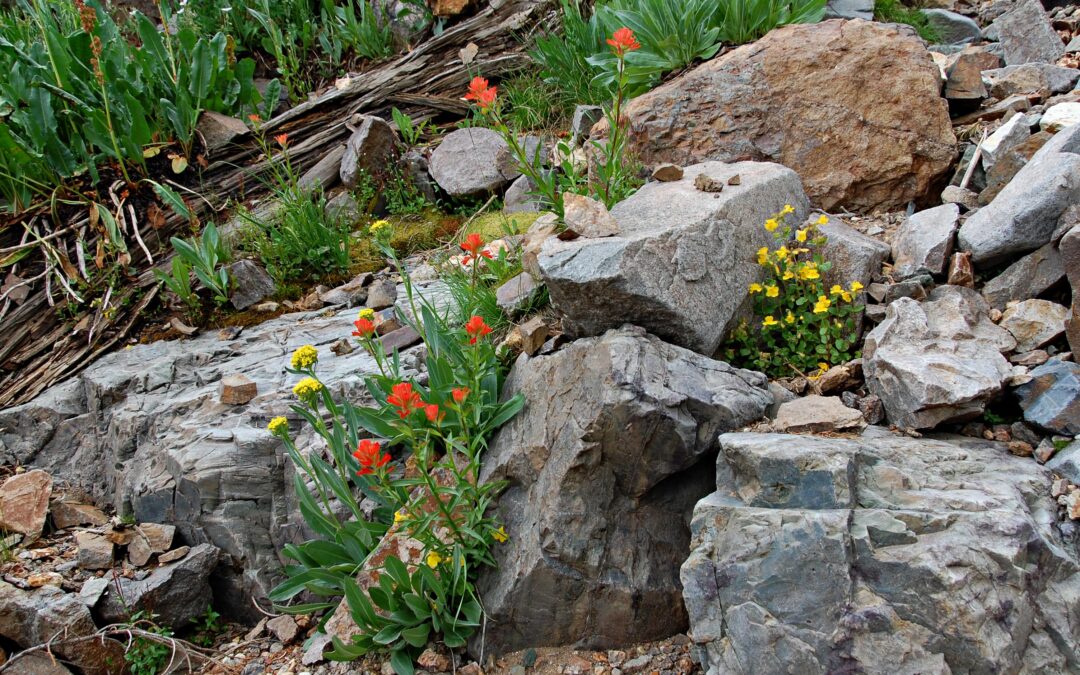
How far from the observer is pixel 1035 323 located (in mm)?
2795

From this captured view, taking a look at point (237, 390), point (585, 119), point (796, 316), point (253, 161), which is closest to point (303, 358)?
point (237, 390)

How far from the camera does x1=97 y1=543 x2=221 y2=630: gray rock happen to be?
10.7ft

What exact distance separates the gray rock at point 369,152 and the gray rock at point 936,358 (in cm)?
349

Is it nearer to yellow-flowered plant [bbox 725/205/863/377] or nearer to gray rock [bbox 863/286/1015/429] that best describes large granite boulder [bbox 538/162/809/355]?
yellow-flowered plant [bbox 725/205/863/377]

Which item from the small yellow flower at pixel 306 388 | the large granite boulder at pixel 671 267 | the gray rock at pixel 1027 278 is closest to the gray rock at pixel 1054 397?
the gray rock at pixel 1027 278

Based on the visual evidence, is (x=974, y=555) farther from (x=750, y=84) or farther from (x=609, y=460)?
(x=750, y=84)

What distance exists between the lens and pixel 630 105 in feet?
15.0

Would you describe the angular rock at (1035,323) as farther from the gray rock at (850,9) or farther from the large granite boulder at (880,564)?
the gray rock at (850,9)

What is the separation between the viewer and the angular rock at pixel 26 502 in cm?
362

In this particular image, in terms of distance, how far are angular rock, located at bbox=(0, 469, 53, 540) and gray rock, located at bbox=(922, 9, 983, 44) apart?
6.38 metres

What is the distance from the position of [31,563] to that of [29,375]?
1425 millimetres

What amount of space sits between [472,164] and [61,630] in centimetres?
344

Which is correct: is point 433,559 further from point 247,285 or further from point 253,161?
point 253,161

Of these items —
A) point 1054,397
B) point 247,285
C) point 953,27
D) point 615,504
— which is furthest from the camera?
point 953,27
